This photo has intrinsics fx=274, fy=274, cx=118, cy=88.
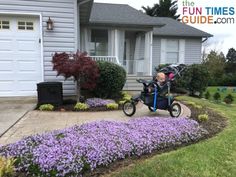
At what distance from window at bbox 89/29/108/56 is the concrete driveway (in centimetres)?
760

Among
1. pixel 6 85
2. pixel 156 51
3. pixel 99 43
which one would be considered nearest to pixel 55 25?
pixel 6 85

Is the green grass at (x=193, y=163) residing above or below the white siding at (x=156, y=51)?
below

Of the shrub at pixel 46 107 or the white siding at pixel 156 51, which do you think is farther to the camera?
the white siding at pixel 156 51

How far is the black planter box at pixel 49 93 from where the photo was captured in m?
7.46

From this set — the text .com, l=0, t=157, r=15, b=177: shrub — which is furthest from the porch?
l=0, t=157, r=15, b=177: shrub

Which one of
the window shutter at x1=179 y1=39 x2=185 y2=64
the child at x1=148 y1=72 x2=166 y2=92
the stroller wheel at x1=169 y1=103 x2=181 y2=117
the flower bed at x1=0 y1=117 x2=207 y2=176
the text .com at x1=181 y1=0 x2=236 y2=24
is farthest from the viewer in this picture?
the text .com at x1=181 y1=0 x2=236 y2=24

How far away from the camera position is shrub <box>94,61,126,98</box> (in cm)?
865

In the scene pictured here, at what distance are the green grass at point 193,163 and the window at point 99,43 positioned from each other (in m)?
11.6

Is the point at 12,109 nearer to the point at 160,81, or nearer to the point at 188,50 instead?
the point at 160,81

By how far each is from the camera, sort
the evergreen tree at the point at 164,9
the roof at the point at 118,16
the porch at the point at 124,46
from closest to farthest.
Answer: the roof at the point at 118,16 → the porch at the point at 124,46 → the evergreen tree at the point at 164,9

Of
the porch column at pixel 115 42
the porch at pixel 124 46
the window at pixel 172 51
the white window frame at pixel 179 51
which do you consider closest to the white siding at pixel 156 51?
the white window frame at pixel 179 51

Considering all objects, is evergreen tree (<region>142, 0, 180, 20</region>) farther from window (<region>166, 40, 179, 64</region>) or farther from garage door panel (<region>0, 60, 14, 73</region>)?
garage door panel (<region>0, 60, 14, 73</region>)

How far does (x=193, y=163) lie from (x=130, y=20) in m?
11.8

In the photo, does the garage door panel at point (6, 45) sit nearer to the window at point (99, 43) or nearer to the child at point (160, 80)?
the child at point (160, 80)
